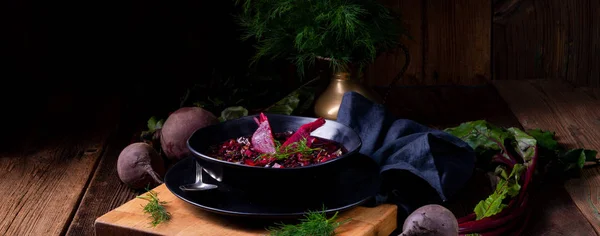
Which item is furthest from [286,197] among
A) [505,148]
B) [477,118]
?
[477,118]

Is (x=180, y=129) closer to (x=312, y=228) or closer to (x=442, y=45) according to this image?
(x=312, y=228)

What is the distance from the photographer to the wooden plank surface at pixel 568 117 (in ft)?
6.08

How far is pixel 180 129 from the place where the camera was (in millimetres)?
2086

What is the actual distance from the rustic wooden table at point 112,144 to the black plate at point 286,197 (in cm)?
29

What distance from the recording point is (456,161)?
178 cm

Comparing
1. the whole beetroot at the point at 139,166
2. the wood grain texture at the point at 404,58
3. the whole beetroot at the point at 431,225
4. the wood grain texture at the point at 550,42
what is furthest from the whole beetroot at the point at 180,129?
the wood grain texture at the point at 550,42

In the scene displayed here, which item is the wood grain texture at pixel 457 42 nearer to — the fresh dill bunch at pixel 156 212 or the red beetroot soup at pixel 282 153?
the red beetroot soup at pixel 282 153

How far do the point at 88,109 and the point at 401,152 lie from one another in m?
1.47

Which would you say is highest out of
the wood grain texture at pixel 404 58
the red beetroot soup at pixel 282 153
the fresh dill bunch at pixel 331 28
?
the fresh dill bunch at pixel 331 28

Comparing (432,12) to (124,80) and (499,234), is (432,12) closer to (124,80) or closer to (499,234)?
(124,80)

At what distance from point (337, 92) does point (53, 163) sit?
915mm

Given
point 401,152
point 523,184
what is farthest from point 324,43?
point 523,184

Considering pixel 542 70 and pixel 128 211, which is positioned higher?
pixel 128 211

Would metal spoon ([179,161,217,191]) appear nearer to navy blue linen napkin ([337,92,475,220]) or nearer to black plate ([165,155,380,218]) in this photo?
black plate ([165,155,380,218])
